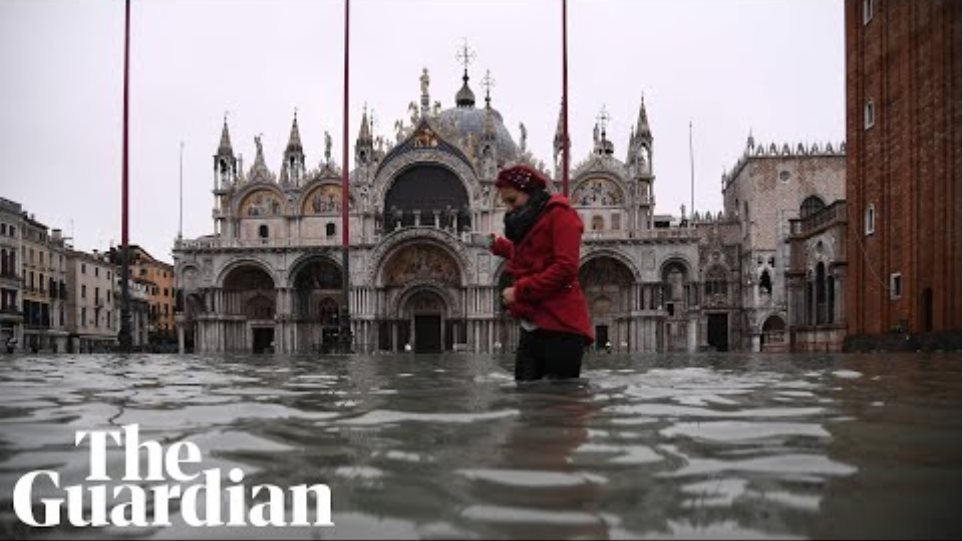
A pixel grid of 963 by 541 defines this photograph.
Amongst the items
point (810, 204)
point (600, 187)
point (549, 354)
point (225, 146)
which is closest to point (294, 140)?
point (225, 146)

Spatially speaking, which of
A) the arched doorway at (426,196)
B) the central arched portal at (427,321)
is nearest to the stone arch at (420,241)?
the central arched portal at (427,321)

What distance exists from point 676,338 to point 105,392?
49.5m

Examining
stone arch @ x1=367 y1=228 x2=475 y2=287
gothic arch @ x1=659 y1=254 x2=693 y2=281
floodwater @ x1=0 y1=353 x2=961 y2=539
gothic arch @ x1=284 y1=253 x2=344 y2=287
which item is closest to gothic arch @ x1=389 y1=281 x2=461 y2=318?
stone arch @ x1=367 y1=228 x2=475 y2=287

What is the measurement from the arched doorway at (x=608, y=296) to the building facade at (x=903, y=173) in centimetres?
2315

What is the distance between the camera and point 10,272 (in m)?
59.3

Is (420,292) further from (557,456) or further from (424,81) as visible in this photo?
(557,456)

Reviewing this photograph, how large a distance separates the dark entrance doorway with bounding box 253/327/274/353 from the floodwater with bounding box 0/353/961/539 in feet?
155

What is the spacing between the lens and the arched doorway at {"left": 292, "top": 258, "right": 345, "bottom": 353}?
51750 millimetres

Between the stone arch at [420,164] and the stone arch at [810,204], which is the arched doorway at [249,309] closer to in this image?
the stone arch at [420,164]

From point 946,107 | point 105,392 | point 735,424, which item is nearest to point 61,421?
point 105,392

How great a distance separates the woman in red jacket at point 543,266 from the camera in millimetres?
6973

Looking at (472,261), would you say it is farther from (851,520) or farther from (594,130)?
(851,520)

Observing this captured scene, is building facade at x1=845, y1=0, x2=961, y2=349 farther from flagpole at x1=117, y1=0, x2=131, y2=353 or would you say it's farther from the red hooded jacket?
flagpole at x1=117, y1=0, x2=131, y2=353

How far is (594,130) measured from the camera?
57.9 meters
